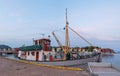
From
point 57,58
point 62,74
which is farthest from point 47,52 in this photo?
point 62,74

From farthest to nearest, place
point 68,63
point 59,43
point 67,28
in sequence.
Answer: point 59,43 < point 67,28 < point 68,63

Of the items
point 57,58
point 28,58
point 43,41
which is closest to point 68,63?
point 57,58

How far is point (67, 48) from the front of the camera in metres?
36.5

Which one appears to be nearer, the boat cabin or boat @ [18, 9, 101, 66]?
boat @ [18, 9, 101, 66]

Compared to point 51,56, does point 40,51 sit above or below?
above

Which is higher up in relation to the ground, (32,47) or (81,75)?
(32,47)

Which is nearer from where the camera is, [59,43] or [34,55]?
[34,55]

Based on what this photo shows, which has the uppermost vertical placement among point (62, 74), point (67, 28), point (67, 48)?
point (67, 28)

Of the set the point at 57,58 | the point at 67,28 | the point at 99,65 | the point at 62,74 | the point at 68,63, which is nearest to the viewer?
the point at 99,65

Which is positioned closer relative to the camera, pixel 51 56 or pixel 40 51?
pixel 51 56

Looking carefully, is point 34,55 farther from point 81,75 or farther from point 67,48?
point 81,75

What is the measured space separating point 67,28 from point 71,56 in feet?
18.0

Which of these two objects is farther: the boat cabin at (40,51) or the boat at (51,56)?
the boat cabin at (40,51)

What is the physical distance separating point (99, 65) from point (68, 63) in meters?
15.4
